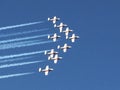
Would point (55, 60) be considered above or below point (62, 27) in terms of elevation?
→ below

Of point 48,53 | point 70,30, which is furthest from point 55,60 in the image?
point 70,30

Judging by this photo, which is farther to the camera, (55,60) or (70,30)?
(70,30)

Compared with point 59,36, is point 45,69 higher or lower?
lower

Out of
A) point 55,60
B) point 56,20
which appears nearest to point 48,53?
point 55,60

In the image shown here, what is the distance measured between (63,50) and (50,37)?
23.2 feet

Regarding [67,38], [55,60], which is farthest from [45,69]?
[67,38]

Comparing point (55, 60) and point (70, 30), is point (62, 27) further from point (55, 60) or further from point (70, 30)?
point (55, 60)

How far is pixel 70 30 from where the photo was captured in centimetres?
15738

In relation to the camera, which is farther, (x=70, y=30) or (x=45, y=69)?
(x=70, y=30)

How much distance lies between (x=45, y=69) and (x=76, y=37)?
16.4 metres

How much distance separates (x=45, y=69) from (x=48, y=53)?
6061 mm

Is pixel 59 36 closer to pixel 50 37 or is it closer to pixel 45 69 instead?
pixel 50 37

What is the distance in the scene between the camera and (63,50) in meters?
150

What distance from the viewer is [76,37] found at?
154m
